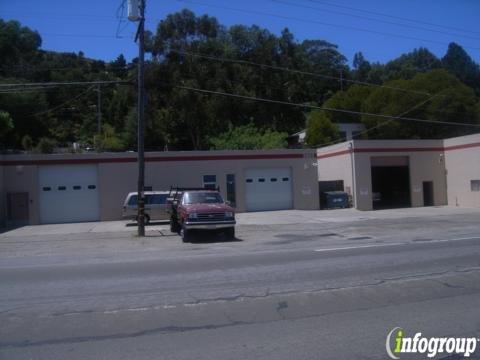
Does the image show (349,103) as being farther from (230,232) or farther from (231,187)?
(230,232)

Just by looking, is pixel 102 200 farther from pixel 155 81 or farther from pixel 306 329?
pixel 306 329

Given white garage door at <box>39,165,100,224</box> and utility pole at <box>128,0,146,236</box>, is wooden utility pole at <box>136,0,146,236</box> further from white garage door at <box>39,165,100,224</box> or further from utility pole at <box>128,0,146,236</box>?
white garage door at <box>39,165,100,224</box>

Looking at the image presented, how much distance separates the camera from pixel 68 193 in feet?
103

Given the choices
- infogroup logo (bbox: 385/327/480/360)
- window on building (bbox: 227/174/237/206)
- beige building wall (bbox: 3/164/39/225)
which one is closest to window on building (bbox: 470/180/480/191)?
window on building (bbox: 227/174/237/206)

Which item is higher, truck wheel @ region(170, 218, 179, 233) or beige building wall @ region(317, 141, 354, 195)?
beige building wall @ region(317, 141, 354, 195)

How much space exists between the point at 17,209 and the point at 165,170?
29.9 feet

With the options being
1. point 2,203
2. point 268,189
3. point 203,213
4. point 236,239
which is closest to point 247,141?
point 268,189

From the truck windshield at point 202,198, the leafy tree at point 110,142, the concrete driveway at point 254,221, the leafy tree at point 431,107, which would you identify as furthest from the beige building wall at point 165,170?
the leafy tree at point 431,107

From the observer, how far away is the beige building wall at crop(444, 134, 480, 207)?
33750 millimetres

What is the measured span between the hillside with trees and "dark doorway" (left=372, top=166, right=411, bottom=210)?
9.31 meters

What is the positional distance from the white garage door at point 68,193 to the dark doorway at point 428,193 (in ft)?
73.4

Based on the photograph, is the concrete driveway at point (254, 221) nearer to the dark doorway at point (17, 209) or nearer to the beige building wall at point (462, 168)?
the dark doorway at point (17, 209)

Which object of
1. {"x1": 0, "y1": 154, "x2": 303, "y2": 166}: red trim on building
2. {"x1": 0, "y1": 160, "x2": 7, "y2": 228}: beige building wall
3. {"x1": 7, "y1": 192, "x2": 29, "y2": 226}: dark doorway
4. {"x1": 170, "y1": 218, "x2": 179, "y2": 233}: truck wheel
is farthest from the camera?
{"x1": 0, "y1": 154, "x2": 303, "y2": 166}: red trim on building

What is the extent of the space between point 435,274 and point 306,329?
4526 millimetres
